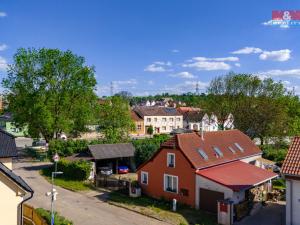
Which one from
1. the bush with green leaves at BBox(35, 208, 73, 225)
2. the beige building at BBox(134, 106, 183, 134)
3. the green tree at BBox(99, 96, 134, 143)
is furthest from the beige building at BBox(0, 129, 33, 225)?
the beige building at BBox(134, 106, 183, 134)

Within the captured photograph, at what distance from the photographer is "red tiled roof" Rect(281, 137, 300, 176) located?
72.9 ft

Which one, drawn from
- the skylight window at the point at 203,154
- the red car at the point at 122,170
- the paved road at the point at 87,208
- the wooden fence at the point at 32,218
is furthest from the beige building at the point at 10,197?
the red car at the point at 122,170

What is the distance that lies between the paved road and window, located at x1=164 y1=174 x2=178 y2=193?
15.6 feet

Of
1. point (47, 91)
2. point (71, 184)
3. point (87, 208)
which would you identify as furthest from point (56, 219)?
point (47, 91)

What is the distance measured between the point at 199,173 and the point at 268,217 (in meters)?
6.11

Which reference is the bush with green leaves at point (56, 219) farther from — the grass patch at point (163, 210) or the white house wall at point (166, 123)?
the white house wall at point (166, 123)

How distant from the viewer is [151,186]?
31812 mm

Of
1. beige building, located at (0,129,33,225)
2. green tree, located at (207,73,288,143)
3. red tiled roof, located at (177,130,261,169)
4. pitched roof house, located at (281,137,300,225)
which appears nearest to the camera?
beige building, located at (0,129,33,225)

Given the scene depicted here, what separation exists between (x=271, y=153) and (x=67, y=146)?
28.4 meters

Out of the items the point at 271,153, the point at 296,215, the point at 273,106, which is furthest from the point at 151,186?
the point at 273,106

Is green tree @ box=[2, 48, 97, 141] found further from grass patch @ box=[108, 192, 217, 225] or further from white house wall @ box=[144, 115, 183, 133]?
white house wall @ box=[144, 115, 183, 133]

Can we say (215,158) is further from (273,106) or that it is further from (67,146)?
(273,106)

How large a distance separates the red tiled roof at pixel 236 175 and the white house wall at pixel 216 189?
340mm

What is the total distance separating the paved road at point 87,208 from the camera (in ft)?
82.2
